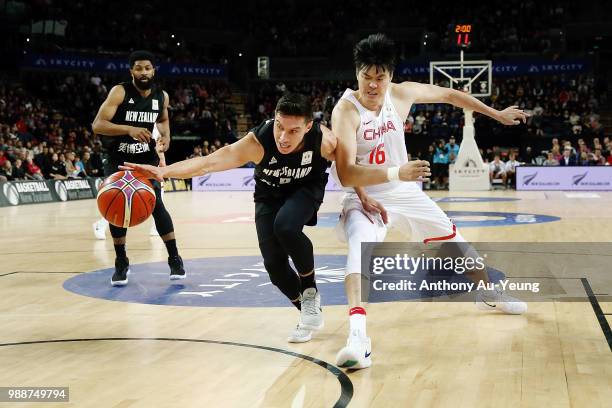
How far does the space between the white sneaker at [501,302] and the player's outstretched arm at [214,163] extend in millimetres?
2029

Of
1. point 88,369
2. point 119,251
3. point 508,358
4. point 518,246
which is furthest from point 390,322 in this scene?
point 518,246

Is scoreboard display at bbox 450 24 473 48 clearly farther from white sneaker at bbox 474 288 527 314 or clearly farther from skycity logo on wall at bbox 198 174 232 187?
white sneaker at bbox 474 288 527 314

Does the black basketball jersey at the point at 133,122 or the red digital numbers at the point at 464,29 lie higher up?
the red digital numbers at the point at 464,29

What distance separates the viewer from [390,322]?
5.12 meters

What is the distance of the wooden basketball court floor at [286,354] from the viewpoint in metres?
3.48

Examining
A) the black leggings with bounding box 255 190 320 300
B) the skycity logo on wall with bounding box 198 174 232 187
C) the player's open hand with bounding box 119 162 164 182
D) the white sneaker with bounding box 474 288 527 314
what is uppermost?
the player's open hand with bounding box 119 162 164 182

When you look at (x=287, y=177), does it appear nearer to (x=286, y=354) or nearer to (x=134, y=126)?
(x=286, y=354)

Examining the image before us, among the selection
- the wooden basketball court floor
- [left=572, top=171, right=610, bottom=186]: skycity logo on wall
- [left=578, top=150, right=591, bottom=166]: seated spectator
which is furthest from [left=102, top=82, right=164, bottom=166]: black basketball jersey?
[left=578, top=150, right=591, bottom=166]: seated spectator

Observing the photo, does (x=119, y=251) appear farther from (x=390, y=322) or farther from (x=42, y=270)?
(x=390, y=322)

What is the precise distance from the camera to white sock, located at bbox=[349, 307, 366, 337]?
4.12m

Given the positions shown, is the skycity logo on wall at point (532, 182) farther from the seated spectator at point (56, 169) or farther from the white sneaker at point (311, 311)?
the white sneaker at point (311, 311)

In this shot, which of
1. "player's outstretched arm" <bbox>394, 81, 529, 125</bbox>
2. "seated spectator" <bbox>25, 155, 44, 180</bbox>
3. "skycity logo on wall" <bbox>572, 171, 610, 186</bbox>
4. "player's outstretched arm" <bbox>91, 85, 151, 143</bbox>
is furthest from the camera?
"skycity logo on wall" <bbox>572, 171, 610, 186</bbox>

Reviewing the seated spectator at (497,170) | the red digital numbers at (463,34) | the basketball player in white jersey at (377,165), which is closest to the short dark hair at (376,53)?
the basketball player in white jersey at (377,165)

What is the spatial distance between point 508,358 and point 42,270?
5.23 m
